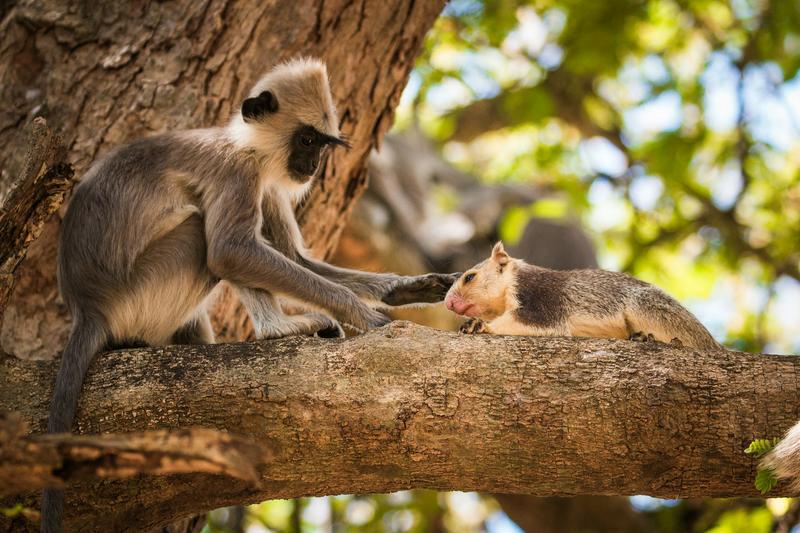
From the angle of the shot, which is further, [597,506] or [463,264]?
[463,264]

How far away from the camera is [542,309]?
4.31m

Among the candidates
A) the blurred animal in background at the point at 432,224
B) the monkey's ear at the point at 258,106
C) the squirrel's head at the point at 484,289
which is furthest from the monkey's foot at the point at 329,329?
the blurred animal in background at the point at 432,224

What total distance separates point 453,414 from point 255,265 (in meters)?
1.62

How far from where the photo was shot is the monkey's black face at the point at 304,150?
4.86 m

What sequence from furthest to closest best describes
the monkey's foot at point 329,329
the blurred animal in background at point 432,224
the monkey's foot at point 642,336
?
the blurred animal in background at point 432,224 → the monkey's foot at point 329,329 → the monkey's foot at point 642,336

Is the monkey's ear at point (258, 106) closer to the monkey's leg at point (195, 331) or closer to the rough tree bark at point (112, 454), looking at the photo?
the monkey's leg at point (195, 331)

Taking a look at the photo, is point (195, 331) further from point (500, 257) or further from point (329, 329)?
point (500, 257)

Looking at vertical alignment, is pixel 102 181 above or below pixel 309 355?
above

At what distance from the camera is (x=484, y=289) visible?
4.50 meters

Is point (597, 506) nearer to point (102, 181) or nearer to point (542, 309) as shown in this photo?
point (542, 309)

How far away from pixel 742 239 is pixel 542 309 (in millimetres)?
4476

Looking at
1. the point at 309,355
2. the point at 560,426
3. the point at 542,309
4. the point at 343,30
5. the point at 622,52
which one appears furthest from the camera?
the point at 622,52

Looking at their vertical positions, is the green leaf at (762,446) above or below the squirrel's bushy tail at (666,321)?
below

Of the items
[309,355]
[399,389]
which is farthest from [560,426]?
[309,355]
